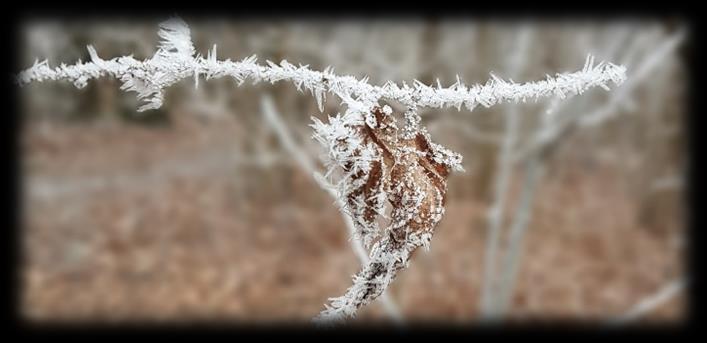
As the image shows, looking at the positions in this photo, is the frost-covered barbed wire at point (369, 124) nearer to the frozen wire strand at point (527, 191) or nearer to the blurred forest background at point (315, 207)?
the frozen wire strand at point (527, 191)

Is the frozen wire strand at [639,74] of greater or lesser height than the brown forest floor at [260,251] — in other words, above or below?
below

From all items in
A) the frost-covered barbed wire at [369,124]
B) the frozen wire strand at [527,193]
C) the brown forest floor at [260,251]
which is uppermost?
the brown forest floor at [260,251]

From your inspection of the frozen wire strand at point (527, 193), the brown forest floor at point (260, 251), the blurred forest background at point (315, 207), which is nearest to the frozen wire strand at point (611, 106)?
the frozen wire strand at point (527, 193)

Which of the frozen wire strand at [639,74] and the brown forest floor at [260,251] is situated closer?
the frozen wire strand at [639,74]

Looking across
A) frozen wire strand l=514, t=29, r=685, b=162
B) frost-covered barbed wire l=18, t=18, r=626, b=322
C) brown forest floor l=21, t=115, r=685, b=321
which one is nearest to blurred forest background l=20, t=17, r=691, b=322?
brown forest floor l=21, t=115, r=685, b=321

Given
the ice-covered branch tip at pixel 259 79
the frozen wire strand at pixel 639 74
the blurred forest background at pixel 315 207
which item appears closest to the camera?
the ice-covered branch tip at pixel 259 79

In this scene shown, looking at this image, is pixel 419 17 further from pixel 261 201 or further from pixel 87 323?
pixel 87 323

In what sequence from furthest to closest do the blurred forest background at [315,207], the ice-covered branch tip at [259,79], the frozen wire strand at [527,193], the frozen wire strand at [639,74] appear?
1. the blurred forest background at [315,207]
2. the frozen wire strand at [527,193]
3. the frozen wire strand at [639,74]
4. the ice-covered branch tip at [259,79]

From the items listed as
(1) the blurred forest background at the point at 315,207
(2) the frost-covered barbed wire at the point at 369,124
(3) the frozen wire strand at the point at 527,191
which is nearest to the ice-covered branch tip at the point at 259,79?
(2) the frost-covered barbed wire at the point at 369,124
